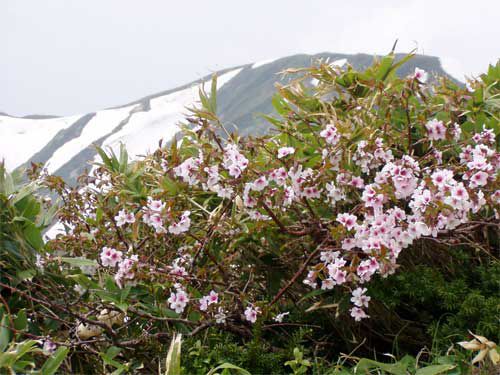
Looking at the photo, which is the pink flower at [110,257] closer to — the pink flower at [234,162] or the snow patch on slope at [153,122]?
the pink flower at [234,162]

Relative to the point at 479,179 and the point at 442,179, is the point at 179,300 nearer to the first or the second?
the point at 442,179

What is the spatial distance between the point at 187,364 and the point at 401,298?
0.92 meters

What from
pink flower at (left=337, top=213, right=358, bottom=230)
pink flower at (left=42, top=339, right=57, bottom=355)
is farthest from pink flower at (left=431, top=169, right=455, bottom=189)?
pink flower at (left=42, top=339, right=57, bottom=355)

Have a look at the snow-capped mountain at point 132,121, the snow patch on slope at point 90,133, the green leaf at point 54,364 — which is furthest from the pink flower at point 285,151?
the snow patch on slope at point 90,133

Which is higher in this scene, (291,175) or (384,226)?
(291,175)

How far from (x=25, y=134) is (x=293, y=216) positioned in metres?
12.0

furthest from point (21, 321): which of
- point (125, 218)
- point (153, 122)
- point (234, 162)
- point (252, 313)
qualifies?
point (153, 122)

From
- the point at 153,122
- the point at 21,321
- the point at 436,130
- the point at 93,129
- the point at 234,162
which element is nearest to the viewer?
the point at 234,162

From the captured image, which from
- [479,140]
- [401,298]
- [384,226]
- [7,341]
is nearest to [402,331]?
[401,298]

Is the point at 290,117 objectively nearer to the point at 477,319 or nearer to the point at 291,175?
the point at 291,175

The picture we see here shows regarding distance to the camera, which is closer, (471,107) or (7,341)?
(7,341)

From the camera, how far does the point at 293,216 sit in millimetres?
2398

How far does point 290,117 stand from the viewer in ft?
8.71

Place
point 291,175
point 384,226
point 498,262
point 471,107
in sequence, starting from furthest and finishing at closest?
point 471,107, point 498,262, point 291,175, point 384,226
